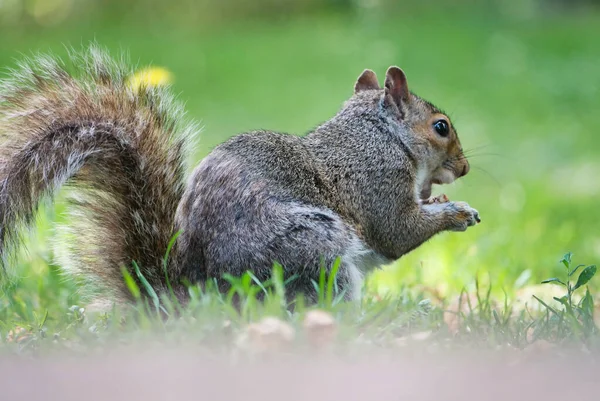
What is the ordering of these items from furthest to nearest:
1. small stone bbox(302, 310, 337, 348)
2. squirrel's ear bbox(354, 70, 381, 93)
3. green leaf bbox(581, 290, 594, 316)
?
squirrel's ear bbox(354, 70, 381, 93)
green leaf bbox(581, 290, 594, 316)
small stone bbox(302, 310, 337, 348)

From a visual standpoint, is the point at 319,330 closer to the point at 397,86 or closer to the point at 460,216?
→ the point at 460,216

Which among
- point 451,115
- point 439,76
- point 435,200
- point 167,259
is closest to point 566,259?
point 435,200

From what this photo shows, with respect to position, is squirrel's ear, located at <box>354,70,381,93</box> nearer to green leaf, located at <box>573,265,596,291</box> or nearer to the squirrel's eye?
the squirrel's eye

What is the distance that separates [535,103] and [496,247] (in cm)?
507

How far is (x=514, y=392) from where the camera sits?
1.27 meters

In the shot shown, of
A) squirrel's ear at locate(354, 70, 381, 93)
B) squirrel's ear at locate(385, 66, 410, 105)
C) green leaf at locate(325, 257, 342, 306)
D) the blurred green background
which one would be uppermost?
the blurred green background

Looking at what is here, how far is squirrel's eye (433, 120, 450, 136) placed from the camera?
3057 mm

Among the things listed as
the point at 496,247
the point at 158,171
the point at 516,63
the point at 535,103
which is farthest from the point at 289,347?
the point at 516,63

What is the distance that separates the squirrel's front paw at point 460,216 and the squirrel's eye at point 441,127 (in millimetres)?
263

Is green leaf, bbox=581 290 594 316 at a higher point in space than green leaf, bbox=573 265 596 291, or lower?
lower

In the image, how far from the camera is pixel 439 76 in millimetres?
9812

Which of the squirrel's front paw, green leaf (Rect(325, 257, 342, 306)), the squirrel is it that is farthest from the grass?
the squirrel's front paw

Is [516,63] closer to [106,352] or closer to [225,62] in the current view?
[225,62]

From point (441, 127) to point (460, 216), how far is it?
332 mm
